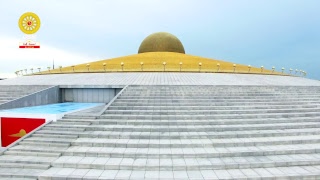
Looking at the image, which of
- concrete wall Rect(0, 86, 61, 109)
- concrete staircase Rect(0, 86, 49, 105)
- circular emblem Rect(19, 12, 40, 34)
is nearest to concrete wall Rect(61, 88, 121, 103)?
concrete wall Rect(0, 86, 61, 109)

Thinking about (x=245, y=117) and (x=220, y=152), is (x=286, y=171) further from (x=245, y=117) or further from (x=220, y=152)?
(x=245, y=117)

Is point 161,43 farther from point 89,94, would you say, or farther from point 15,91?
point 15,91

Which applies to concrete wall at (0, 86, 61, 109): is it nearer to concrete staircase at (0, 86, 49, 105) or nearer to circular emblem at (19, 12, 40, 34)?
concrete staircase at (0, 86, 49, 105)

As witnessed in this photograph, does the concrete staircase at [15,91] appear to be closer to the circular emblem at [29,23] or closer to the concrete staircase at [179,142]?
the circular emblem at [29,23]

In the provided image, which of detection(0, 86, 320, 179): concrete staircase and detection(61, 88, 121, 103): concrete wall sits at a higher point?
detection(61, 88, 121, 103): concrete wall

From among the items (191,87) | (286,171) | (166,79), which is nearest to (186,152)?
(286,171)

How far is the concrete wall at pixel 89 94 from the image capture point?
1204 cm

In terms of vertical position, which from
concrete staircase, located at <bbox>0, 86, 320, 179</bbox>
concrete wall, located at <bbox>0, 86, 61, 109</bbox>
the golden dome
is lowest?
concrete staircase, located at <bbox>0, 86, 320, 179</bbox>

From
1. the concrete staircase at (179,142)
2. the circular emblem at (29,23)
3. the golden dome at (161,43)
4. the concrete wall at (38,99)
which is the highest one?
the golden dome at (161,43)

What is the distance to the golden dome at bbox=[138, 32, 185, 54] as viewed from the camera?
24922 millimetres

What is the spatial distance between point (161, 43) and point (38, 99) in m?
15.7
